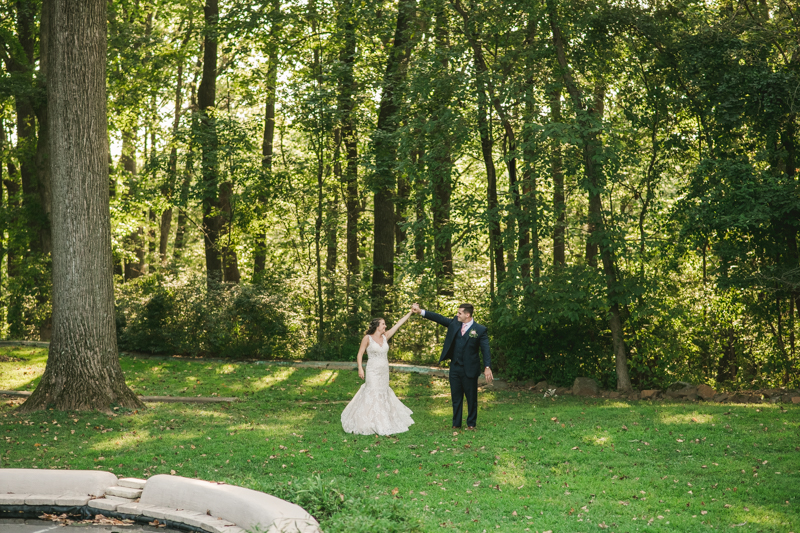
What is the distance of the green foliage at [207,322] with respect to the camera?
17.6m

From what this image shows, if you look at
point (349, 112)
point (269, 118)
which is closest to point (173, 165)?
point (269, 118)

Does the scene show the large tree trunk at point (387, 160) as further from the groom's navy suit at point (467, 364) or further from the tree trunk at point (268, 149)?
the groom's navy suit at point (467, 364)

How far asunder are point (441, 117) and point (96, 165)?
20.7ft

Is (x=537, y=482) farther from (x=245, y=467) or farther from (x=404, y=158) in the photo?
(x=404, y=158)

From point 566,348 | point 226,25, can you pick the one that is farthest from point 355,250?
point 566,348

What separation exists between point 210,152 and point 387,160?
16.5 ft

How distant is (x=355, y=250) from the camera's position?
2380 centimetres

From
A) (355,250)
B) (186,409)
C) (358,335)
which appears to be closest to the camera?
(186,409)

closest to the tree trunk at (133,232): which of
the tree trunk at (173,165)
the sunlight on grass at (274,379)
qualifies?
the tree trunk at (173,165)

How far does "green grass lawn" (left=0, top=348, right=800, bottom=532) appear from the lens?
5.93m

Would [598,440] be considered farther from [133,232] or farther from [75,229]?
[133,232]

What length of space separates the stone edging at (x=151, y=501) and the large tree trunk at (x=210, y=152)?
11956mm

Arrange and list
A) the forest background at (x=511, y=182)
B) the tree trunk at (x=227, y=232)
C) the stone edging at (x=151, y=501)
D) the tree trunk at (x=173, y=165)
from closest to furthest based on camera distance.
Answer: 1. the stone edging at (x=151, y=501)
2. the forest background at (x=511, y=182)
3. the tree trunk at (x=173, y=165)
4. the tree trunk at (x=227, y=232)

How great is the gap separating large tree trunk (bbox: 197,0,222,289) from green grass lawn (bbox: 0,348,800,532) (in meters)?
8.00
